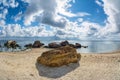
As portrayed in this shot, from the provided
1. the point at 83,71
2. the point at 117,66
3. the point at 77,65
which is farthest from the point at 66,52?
the point at 117,66

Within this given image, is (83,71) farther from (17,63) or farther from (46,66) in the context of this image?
(17,63)

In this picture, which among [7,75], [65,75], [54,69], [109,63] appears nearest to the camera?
[7,75]

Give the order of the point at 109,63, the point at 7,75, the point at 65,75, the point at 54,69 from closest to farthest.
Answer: the point at 7,75, the point at 65,75, the point at 54,69, the point at 109,63

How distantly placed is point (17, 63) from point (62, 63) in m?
5.59

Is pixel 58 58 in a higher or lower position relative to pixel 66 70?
higher

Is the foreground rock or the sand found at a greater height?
the foreground rock

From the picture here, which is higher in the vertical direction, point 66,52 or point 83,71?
point 66,52

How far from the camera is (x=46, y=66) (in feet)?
85.4

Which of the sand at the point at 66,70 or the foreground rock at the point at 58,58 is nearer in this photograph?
the sand at the point at 66,70

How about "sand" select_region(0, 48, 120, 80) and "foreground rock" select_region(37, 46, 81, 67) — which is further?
"foreground rock" select_region(37, 46, 81, 67)

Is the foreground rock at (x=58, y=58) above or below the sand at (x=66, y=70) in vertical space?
above

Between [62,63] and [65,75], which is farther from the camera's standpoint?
[62,63]

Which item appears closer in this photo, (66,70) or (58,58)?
(66,70)

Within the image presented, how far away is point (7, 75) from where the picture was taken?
71.4 ft
